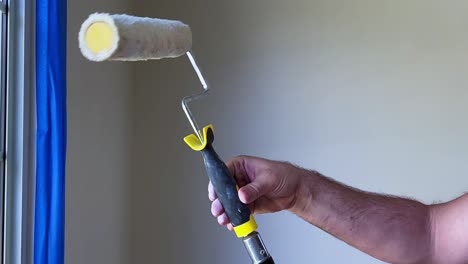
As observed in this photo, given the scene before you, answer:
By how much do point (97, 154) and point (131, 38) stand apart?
133 cm

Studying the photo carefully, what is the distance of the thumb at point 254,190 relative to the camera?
2.56ft

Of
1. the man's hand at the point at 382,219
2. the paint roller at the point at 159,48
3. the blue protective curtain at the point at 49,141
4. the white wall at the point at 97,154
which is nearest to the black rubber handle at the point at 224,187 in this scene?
the paint roller at the point at 159,48

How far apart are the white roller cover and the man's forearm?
52 centimetres

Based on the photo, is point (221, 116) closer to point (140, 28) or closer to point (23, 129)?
point (23, 129)

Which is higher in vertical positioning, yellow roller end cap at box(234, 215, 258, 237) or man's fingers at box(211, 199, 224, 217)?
man's fingers at box(211, 199, 224, 217)

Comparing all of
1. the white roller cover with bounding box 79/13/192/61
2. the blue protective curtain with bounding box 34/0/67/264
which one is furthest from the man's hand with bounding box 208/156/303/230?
the blue protective curtain with bounding box 34/0/67/264

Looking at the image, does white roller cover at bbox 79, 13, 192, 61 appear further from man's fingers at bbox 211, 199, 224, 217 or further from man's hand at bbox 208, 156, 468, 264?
man's hand at bbox 208, 156, 468, 264

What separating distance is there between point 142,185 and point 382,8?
3.96 ft

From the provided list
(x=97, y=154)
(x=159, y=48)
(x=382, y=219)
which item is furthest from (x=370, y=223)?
(x=97, y=154)

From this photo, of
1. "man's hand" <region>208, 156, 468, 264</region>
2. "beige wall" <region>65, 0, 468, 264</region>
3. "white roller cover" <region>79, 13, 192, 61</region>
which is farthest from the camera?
"beige wall" <region>65, 0, 468, 264</region>

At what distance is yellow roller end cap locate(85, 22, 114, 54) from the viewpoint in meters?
0.57

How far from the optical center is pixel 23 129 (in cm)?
140

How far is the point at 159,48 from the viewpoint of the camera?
65 centimetres

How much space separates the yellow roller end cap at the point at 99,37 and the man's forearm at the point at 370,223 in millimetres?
616
